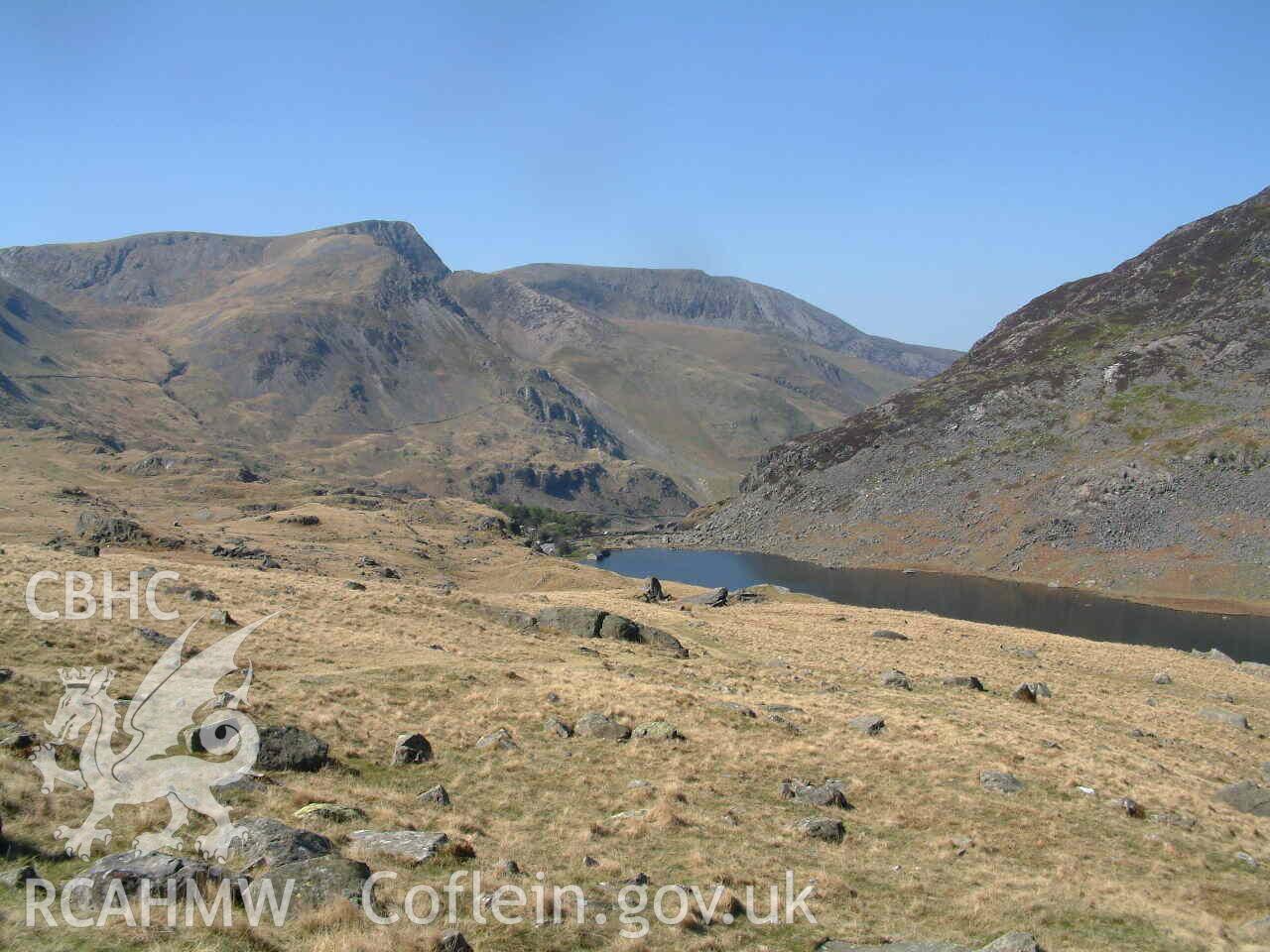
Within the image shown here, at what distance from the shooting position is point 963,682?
4341 cm

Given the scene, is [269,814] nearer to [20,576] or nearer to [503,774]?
[503,774]

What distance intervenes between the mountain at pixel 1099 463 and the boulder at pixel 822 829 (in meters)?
127

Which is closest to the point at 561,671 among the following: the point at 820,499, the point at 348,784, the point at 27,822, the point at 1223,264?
the point at 348,784

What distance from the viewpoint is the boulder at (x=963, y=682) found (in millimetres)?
43094

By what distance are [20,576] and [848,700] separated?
1371 inches

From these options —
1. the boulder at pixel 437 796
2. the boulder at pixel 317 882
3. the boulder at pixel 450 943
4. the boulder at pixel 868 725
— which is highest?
the boulder at pixel 317 882

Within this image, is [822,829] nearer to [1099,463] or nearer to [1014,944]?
[1014,944]

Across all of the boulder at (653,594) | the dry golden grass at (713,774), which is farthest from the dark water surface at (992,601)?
the dry golden grass at (713,774)

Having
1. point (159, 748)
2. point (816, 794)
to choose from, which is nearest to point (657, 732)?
point (816, 794)

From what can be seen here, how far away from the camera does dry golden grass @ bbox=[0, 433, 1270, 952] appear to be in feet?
52.9

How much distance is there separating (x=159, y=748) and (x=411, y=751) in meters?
5.83

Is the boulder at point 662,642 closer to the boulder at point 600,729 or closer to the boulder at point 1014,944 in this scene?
the boulder at point 600,729

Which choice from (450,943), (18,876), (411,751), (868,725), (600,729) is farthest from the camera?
(868,725)

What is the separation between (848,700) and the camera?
37.3 metres
